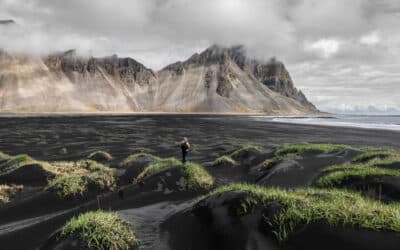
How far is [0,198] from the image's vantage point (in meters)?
17.3

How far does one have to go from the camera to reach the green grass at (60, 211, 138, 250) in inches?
369

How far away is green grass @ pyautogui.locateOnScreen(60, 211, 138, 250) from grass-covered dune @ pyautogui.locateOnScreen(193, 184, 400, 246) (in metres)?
2.80

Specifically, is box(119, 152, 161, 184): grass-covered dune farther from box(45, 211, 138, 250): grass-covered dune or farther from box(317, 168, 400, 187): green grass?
box(317, 168, 400, 187): green grass

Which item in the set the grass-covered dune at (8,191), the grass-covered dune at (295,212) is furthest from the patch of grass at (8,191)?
the grass-covered dune at (295,212)

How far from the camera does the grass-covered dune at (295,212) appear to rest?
27.1 feet

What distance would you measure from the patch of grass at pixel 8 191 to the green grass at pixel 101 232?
9.78 meters

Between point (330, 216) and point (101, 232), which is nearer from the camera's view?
point (330, 216)

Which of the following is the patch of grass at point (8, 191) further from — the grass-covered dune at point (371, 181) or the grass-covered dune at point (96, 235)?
the grass-covered dune at point (371, 181)

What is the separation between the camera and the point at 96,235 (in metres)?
9.50

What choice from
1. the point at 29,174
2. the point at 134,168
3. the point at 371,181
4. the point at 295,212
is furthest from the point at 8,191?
the point at 371,181

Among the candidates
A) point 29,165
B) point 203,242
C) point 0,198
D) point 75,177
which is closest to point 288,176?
point 203,242

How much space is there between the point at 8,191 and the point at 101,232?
513 inches

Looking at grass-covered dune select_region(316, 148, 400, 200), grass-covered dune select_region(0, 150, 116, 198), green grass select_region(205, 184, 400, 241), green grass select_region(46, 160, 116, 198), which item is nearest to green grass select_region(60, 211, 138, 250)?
green grass select_region(205, 184, 400, 241)

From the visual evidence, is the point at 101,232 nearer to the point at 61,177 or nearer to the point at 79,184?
the point at 79,184
